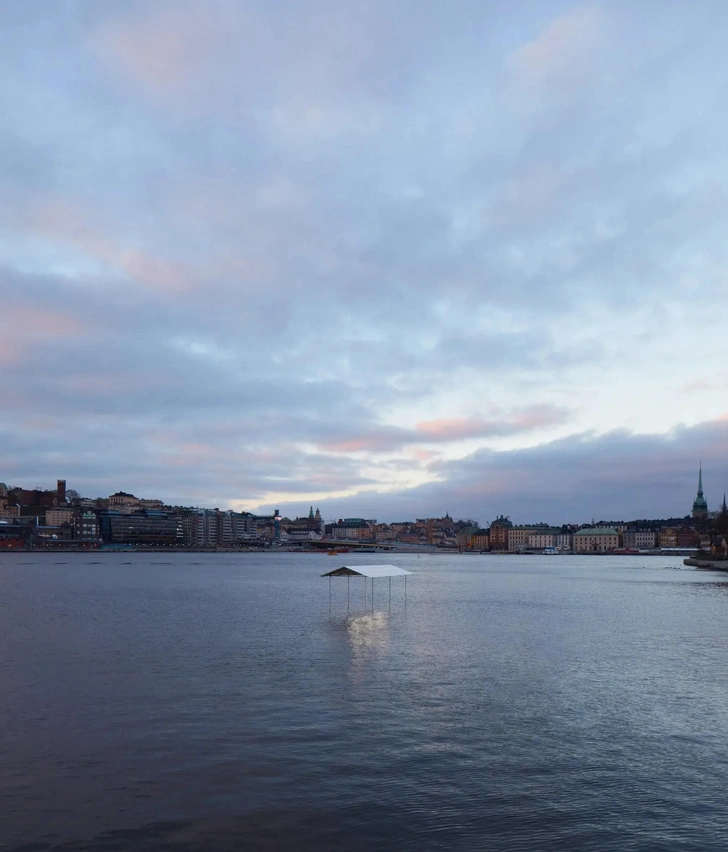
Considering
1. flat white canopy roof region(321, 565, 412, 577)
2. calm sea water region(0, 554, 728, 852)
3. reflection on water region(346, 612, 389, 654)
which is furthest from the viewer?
flat white canopy roof region(321, 565, 412, 577)

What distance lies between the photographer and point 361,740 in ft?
68.4

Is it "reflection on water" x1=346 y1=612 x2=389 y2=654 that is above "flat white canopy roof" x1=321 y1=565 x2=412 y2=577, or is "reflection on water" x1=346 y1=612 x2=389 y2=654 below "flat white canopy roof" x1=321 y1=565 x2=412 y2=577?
below

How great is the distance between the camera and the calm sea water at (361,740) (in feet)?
49.3

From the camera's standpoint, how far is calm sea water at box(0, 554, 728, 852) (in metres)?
15.0

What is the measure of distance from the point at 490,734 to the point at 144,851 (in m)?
10.8

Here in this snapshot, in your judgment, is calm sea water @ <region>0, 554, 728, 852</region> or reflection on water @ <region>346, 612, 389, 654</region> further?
reflection on water @ <region>346, 612, 389, 654</region>

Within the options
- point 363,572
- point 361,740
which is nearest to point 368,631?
point 363,572

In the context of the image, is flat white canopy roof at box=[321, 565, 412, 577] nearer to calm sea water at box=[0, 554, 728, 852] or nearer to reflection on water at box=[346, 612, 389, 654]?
reflection on water at box=[346, 612, 389, 654]

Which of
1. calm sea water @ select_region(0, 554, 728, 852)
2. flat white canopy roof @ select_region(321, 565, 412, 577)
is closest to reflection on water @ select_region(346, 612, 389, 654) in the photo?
calm sea water @ select_region(0, 554, 728, 852)

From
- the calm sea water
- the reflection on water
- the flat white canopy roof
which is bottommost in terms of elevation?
the reflection on water

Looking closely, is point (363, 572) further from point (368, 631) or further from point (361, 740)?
point (361, 740)

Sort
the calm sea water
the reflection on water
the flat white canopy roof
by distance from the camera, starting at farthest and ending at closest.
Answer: the flat white canopy roof → the reflection on water → the calm sea water

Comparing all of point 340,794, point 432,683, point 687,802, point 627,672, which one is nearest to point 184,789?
point 340,794

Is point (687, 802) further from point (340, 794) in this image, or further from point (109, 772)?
point (109, 772)
